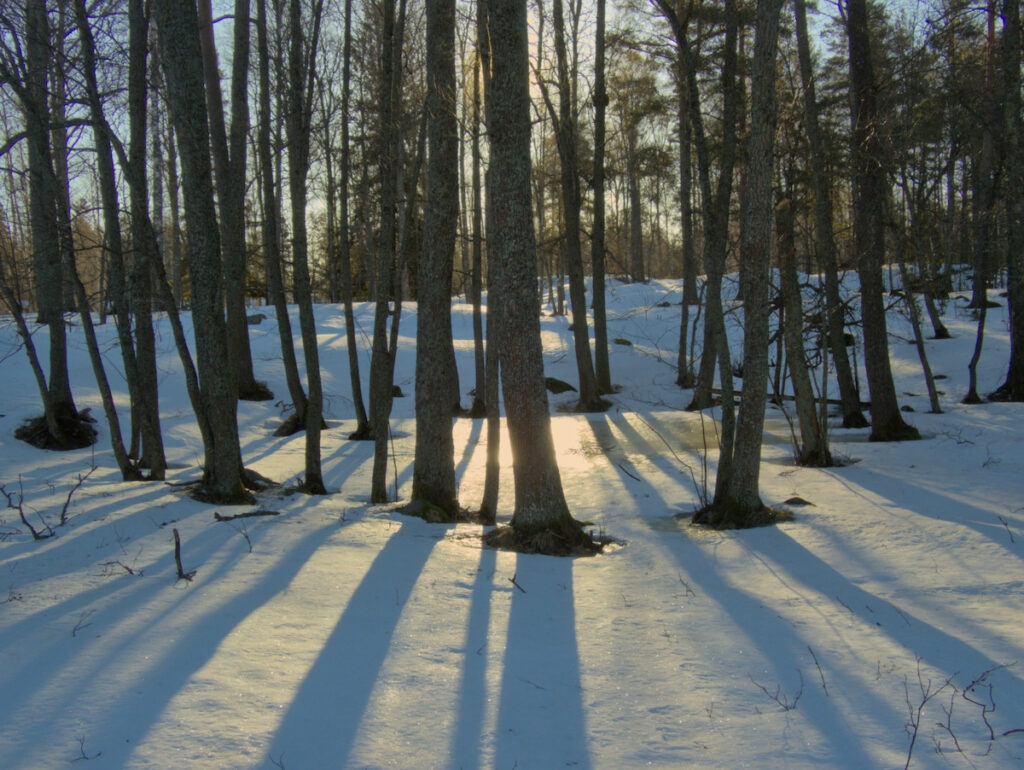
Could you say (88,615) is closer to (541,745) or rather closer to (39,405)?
(541,745)

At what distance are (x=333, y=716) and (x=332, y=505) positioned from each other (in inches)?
201

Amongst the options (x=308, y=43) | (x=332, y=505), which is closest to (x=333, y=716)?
(x=332, y=505)

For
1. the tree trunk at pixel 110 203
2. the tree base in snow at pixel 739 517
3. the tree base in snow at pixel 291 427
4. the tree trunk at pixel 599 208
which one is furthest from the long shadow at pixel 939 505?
the tree base in snow at pixel 291 427

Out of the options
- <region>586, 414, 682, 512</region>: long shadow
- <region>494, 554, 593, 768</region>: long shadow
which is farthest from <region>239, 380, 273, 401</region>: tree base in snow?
<region>494, 554, 593, 768</region>: long shadow

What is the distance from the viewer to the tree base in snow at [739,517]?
Result: 766 cm

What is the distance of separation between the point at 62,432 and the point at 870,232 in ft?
49.7

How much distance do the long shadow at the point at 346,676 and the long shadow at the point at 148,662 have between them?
589 millimetres

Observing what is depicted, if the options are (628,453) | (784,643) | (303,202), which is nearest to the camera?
(784,643)

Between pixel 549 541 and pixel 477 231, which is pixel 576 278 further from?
pixel 549 541

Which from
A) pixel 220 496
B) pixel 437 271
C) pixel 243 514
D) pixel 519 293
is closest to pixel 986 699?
pixel 519 293

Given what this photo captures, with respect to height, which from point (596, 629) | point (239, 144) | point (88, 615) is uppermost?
point (239, 144)

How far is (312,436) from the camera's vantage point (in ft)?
31.7

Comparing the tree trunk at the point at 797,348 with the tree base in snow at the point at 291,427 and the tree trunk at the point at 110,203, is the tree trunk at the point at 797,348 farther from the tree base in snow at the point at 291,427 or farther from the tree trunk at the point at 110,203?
the tree base in snow at the point at 291,427

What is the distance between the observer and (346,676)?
3.90m
